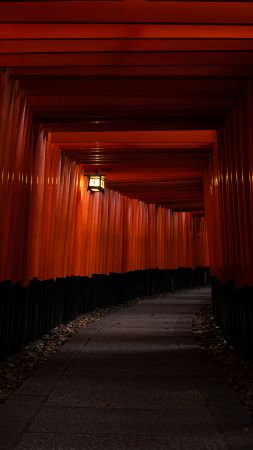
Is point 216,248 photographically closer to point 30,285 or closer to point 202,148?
point 202,148

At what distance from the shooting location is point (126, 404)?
15.6 feet

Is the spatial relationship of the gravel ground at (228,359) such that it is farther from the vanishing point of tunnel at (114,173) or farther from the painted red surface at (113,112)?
the painted red surface at (113,112)

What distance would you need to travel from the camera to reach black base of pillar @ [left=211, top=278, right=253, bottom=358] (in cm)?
709

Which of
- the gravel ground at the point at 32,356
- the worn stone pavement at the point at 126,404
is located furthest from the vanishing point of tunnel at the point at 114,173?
the gravel ground at the point at 32,356

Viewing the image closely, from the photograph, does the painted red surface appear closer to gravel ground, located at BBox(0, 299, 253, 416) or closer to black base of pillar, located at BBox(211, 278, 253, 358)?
black base of pillar, located at BBox(211, 278, 253, 358)

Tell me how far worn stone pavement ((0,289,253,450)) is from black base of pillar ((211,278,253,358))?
0.63 m

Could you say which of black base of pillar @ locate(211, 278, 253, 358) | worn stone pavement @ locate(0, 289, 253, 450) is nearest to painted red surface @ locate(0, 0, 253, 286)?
black base of pillar @ locate(211, 278, 253, 358)

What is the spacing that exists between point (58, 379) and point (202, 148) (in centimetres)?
613

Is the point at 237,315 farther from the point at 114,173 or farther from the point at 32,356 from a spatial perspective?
→ the point at 114,173

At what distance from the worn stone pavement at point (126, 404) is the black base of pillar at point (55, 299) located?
0.79 metres

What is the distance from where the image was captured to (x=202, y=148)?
10.4 m

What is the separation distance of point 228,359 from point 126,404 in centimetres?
295

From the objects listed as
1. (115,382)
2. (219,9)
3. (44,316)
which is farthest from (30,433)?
(44,316)

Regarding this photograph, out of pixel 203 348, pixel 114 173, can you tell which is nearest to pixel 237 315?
pixel 203 348
